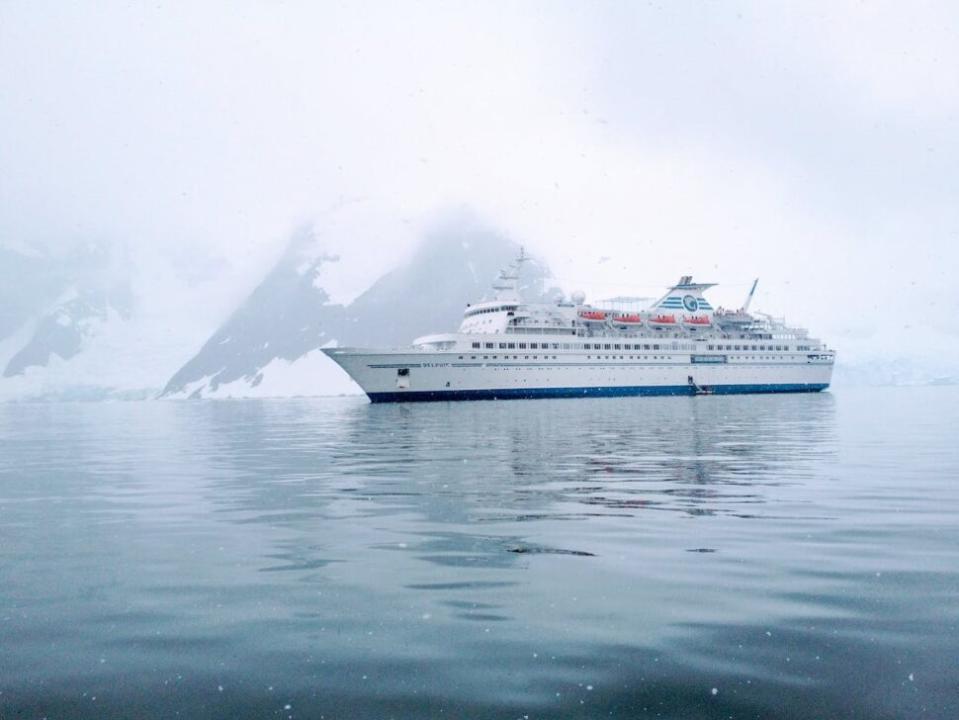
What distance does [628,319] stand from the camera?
261 ft

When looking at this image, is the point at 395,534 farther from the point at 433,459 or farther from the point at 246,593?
the point at 433,459

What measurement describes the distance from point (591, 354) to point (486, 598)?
6834cm

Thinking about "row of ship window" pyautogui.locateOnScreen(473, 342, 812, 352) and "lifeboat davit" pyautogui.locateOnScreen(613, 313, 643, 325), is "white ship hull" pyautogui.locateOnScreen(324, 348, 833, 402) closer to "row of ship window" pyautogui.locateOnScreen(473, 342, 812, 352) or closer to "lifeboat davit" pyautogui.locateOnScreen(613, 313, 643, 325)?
"row of ship window" pyautogui.locateOnScreen(473, 342, 812, 352)

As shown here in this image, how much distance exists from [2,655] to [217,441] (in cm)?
2314

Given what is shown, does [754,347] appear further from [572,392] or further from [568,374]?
[568,374]

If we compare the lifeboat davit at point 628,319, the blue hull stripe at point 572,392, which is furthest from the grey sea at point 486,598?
the lifeboat davit at point 628,319

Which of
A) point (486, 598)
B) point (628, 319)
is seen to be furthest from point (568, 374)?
point (486, 598)

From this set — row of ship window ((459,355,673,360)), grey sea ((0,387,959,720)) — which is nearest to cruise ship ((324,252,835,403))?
row of ship window ((459,355,673,360))

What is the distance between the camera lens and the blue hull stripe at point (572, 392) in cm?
6588

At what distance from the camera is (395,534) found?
8711mm

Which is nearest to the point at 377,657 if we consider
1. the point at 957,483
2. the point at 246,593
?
the point at 246,593

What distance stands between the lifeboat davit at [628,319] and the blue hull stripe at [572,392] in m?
6.94

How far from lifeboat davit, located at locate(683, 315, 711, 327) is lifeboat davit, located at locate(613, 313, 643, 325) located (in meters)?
6.55

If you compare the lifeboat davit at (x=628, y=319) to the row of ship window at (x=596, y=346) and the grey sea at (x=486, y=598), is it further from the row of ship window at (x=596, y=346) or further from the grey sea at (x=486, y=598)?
the grey sea at (x=486, y=598)
